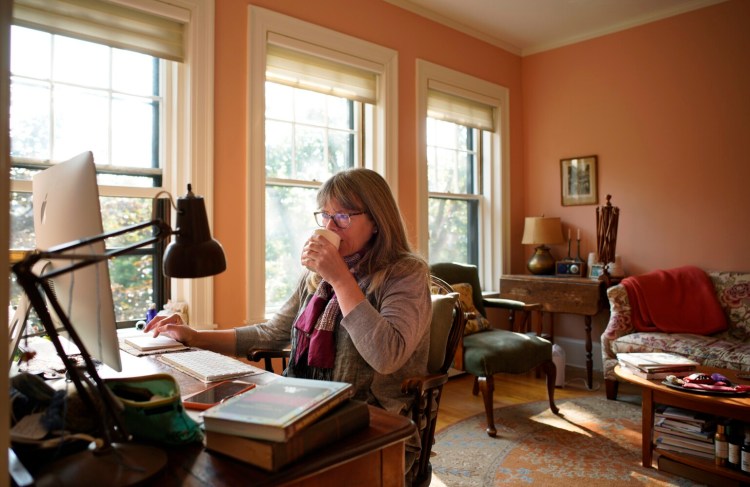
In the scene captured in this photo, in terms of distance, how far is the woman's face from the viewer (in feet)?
5.27

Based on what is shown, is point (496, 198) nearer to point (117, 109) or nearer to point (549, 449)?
point (549, 449)

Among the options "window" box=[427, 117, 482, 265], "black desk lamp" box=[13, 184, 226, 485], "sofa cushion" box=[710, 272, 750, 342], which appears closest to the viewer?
"black desk lamp" box=[13, 184, 226, 485]

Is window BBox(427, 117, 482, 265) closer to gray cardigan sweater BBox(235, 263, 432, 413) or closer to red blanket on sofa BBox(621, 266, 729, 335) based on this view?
red blanket on sofa BBox(621, 266, 729, 335)

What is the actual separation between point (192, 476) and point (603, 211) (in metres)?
4.05

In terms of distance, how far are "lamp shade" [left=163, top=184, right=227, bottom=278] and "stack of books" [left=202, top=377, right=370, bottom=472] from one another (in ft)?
0.78

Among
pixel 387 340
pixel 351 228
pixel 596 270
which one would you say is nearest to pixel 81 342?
pixel 387 340

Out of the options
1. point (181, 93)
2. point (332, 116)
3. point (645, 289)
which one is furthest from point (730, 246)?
point (181, 93)

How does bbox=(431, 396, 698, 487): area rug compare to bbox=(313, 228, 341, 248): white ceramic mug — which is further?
bbox=(431, 396, 698, 487): area rug

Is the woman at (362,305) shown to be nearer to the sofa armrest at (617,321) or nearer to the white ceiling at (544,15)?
the sofa armrest at (617,321)

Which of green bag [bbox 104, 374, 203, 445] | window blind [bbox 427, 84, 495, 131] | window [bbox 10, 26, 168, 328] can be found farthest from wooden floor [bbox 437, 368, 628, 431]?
green bag [bbox 104, 374, 203, 445]

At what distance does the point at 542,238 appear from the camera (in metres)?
4.57

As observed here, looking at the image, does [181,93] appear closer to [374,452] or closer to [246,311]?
[246,311]

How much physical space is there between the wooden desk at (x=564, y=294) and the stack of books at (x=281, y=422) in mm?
3587

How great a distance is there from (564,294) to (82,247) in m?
3.97
